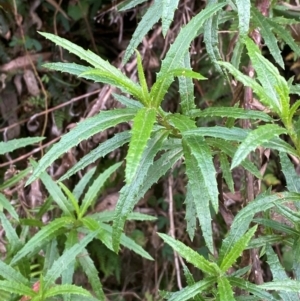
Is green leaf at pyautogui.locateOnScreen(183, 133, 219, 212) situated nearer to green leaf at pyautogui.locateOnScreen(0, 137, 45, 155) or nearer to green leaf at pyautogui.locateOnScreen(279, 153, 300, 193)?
green leaf at pyautogui.locateOnScreen(279, 153, 300, 193)

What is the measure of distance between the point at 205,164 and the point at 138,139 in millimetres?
117

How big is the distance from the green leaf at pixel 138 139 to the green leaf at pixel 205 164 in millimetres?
79

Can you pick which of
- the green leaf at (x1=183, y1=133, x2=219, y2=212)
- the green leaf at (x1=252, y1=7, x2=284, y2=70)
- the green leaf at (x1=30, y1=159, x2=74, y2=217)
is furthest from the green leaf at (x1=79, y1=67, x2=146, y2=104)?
the green leaf at (x1=30, y1=159, x2=74, y2=217)

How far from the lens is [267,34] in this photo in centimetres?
108

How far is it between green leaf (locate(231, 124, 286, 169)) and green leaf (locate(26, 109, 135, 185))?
8.6 inches

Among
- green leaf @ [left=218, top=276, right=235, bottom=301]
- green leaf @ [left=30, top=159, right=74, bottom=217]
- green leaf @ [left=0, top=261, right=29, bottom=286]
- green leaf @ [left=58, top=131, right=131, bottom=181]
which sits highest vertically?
green leaf @ [left=58, top=131, right=131, bottom=181]

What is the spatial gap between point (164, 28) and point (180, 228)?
1.40m

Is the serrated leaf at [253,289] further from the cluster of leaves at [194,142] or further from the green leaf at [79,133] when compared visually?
the green leaf at [79,133]

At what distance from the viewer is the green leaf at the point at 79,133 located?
0.72 metres

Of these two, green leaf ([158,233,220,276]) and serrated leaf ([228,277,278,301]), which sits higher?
green leaf ([158,233,220,276])

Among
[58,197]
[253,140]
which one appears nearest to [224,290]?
[253,140]

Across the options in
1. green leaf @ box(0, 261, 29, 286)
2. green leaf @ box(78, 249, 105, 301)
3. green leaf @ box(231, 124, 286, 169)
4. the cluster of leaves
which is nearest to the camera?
green leaf @ box(231, 124, 286, 169)

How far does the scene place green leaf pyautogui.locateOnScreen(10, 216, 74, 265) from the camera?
1.11 meters

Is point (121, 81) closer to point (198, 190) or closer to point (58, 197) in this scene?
point (198, 190)
